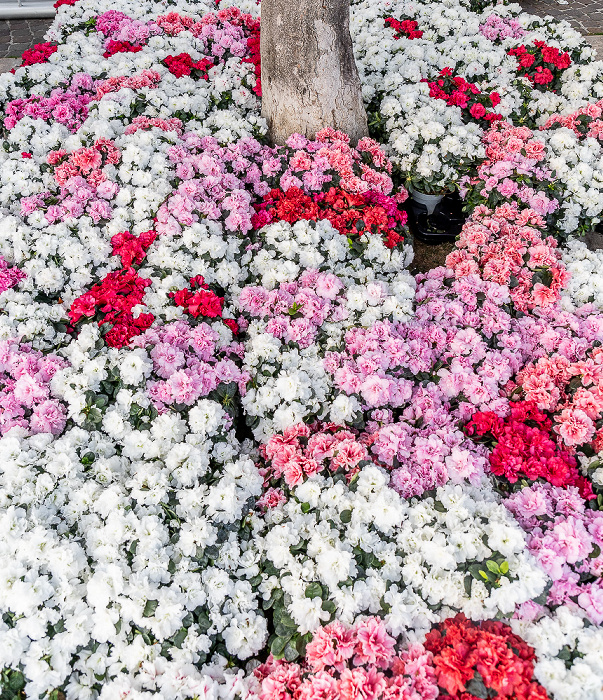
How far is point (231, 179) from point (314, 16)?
4.16ft

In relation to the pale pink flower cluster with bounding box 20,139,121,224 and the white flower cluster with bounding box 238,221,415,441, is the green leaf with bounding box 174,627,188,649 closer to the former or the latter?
the white flower cluster with bounding box 238,221,415,441

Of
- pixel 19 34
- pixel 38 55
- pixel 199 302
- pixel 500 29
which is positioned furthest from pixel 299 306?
pixel 19 34

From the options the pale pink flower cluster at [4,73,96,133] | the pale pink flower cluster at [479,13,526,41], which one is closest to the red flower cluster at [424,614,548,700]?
the pale pink flower cluster at [4,73,96,133]

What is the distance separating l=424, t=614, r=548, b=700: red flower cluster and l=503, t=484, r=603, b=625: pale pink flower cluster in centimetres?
32

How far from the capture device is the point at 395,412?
292cm

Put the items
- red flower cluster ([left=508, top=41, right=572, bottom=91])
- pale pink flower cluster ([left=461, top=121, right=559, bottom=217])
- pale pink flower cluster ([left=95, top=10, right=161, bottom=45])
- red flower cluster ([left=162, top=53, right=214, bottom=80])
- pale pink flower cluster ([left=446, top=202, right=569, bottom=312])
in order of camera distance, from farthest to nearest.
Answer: pale pink flower cluster ([left=95, top=10, right=161, bottom=45])
red flower cluster ([left=508, top=41, right=572, bottom=91])
red flower cluster ([left=162, top=53, right=214, bottom=80])
pale pink flower cluster ([left=461, top=121, right=559, bottom=217])
pale pink flower cluster ([left=446, top=202, right=569, bottom=312])

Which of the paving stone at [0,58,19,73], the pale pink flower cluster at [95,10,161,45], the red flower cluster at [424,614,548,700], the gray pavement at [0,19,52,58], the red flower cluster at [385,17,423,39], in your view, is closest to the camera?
the red flower cluster at [424,614,548,700]

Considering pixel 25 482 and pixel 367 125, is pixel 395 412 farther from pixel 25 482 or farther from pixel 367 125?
pixel 367 125

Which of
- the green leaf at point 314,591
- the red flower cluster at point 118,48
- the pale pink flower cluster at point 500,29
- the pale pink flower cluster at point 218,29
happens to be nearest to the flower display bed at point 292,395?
the green leaf at point 314,591

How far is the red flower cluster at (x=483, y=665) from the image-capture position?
1.78m

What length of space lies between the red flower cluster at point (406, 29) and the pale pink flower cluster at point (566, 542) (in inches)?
196

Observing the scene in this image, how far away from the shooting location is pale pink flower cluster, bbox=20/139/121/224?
3.53 metres

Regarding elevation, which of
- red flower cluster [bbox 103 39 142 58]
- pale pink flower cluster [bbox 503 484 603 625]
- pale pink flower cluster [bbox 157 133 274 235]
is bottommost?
pale pink flower cluster [bbox 503 484 603 625]

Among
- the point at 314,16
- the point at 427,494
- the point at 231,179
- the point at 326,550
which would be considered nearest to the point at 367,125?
the point at 314,16
